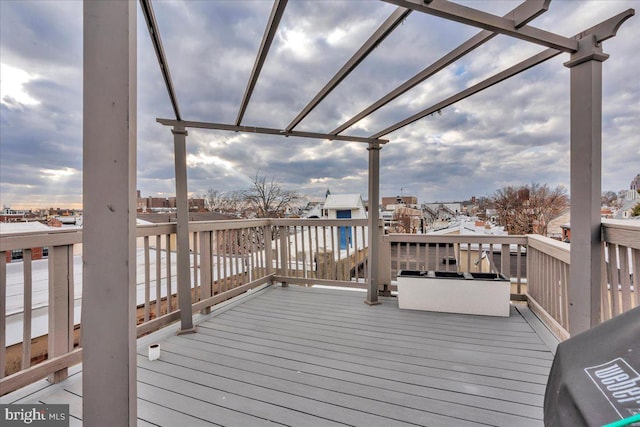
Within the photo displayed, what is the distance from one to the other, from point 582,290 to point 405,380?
1.23m

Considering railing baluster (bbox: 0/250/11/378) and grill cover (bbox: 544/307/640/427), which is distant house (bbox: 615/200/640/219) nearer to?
grill cover (bbox: 544/307/640/427)

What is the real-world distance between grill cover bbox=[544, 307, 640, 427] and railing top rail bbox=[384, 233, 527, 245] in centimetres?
269

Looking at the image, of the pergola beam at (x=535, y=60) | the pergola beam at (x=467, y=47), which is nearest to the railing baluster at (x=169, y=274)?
the pergola beam at (x=467, y=47)

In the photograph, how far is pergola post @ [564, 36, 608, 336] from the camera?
1594 mm

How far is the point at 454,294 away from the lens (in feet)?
10.4

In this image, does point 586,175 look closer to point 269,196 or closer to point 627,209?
point 627,209

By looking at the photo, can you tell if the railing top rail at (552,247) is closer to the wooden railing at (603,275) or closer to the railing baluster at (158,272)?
the wooden railing at (603,275)

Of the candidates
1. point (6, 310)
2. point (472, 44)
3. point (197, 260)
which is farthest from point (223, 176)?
point (472, 44)

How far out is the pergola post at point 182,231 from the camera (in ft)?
8.80

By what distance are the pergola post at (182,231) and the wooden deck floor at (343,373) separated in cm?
21

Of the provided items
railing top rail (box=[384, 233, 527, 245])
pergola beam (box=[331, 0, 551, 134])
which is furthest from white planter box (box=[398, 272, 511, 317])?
pergola beam (box=[331, 0, 551, 134])

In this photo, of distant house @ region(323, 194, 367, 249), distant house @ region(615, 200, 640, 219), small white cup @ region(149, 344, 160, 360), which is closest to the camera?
distant house @ region(615, 200, 640, 219)

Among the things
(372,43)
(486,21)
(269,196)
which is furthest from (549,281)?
(269,196)

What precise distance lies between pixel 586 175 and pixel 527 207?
6819mm
